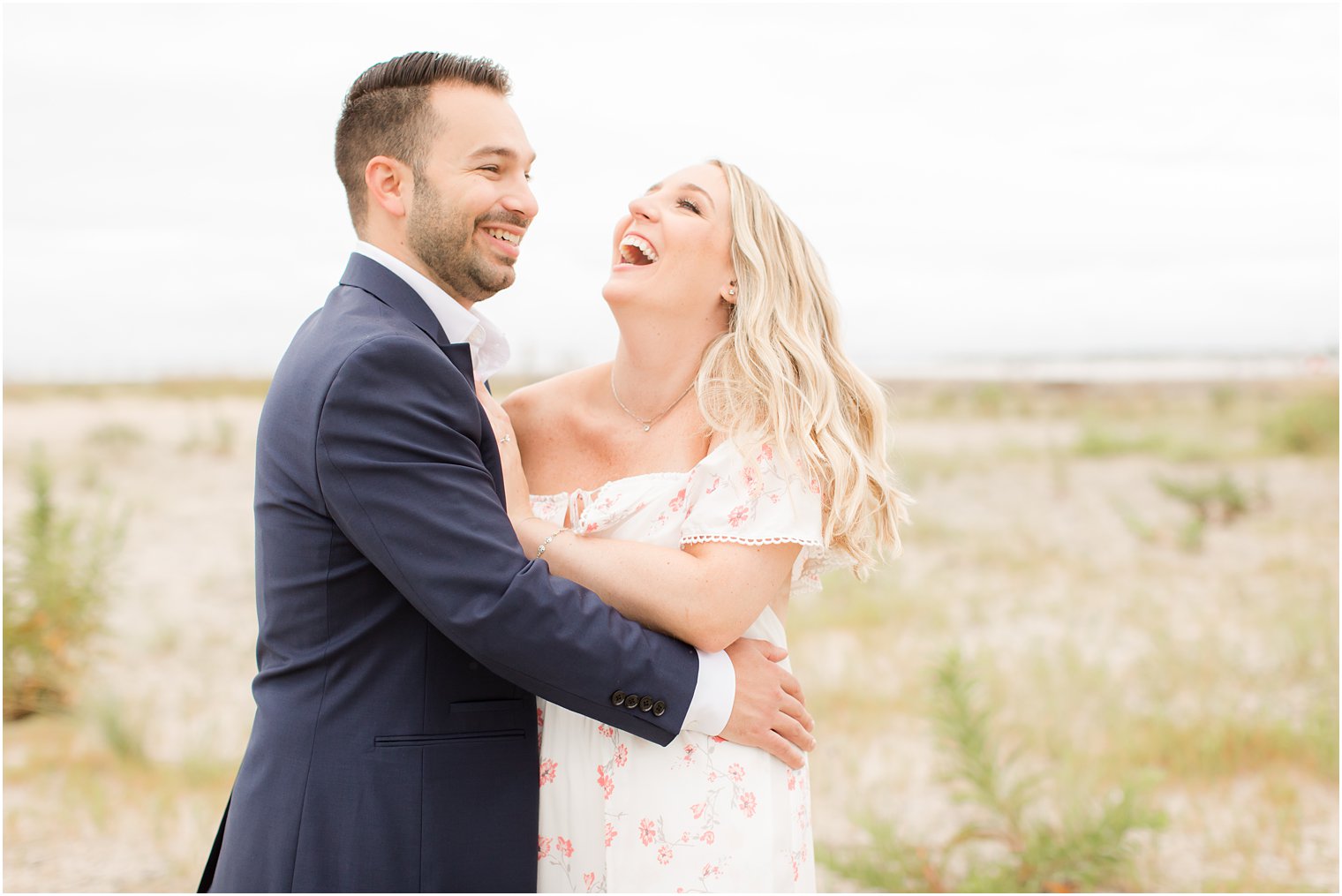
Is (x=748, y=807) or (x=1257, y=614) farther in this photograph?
(x=1257, y=614)

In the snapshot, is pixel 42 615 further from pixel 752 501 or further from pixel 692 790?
pixel 752 501

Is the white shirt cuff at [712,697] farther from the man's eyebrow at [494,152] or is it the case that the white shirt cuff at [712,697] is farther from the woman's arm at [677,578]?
the man's eyebrow at [494,152]

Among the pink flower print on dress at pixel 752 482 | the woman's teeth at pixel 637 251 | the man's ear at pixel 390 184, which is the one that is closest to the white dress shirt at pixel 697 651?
the man's ear at pixel 390 184

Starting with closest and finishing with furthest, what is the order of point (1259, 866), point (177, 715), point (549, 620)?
point (549, 620)
point (1259, 866)
point (177, 715)

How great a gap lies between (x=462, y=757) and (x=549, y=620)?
0.34 metres

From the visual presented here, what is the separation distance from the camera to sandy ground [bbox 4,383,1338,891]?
498cm

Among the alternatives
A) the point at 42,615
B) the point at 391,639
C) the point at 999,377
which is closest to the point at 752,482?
the point at 391,639

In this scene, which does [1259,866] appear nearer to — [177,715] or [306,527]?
[306,527]

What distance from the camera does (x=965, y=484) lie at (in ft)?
48.7

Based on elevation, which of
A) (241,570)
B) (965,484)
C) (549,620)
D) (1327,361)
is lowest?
(549,620)

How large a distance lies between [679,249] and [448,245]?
0.62 metres

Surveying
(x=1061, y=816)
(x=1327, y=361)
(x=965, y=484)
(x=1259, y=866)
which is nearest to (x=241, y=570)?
(x=1061, y=816)

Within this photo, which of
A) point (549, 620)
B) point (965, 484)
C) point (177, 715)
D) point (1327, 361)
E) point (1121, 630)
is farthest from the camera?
point (1327, 361)

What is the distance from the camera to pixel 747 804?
A: 7.92ft
